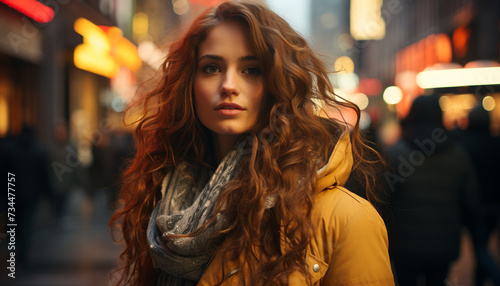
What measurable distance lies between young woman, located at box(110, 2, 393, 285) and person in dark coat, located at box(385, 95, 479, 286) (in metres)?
1.75

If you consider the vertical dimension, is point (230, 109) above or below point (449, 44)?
below

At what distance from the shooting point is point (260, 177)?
1647mm

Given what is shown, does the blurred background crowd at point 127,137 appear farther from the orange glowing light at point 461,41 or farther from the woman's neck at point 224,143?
the woman's neck at point 224,143

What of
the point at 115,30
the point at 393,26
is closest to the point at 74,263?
the point at 115,30

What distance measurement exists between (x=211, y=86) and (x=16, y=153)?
22.0ft

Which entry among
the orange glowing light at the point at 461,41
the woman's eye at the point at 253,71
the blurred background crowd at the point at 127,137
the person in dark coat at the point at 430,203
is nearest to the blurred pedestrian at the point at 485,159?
the blurred background crowd at the point at 127,137

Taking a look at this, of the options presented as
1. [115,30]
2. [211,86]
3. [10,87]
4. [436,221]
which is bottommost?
[436,221]

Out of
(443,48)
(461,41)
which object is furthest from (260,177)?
(443,48)

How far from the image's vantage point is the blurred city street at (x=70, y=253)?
241 inches

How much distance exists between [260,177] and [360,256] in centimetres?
45

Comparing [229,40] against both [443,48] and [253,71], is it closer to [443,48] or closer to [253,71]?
[253,71]

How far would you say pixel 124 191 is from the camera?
2299mm

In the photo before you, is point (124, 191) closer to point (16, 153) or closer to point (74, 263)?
point (74, 263)

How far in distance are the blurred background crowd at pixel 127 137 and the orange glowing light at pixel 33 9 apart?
4cm
